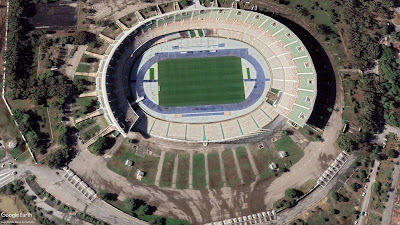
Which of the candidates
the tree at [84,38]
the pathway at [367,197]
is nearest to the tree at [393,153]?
the pathway at [367,197]

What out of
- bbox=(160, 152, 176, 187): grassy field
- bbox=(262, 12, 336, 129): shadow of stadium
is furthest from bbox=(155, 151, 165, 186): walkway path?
bbox=(262, 12, 336, 129): shadow of stadium

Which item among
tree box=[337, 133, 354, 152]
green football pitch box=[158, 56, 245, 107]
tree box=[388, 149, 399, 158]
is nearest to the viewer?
tree box=[337, 133, 354, 152]

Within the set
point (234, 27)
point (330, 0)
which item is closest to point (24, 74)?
point (234, 27)

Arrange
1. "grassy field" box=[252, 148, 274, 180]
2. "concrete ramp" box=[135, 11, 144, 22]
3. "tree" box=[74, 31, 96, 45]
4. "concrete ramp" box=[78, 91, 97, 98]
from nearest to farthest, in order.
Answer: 1. "grassy field" box=[252, 148, 274, 180]
2. "concrete ramp" box=[78, 91, 97, 98]
3. "tree" box=[74, 31, 96, 45]
4. "concrete ramp" box=[135, 11, 144, 22]

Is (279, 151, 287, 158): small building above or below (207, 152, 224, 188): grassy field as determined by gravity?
above

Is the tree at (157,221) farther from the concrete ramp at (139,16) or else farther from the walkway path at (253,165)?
the concrete ramp at (139,16)

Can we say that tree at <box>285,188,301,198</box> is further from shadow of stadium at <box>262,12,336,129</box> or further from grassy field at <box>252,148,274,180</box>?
shadow of stadium at <box>262,12,336,129</box>

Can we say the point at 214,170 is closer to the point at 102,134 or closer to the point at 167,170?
the point at 167,170

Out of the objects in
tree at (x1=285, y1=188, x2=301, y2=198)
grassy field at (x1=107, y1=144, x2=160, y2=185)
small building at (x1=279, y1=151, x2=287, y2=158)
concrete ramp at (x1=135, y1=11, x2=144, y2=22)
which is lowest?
tree at (x1=285, y1=188, x2=301, y2=198)
